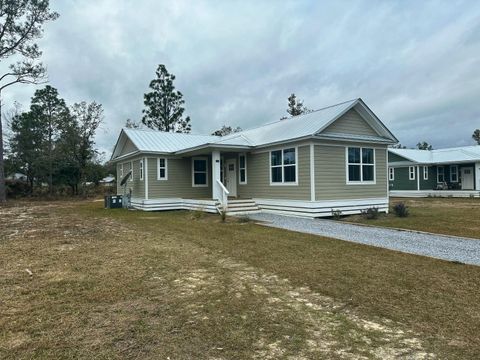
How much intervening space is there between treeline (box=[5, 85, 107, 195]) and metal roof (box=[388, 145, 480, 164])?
29506 millimetres

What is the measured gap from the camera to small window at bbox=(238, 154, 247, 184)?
57.9 ft

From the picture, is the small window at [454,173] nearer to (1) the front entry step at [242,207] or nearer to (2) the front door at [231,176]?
(2) the front door at [231,176]

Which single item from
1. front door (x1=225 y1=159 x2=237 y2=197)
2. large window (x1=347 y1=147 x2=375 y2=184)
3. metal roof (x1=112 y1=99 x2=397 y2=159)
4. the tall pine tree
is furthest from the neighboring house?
the tall pine tree

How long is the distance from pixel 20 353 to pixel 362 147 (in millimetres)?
14376

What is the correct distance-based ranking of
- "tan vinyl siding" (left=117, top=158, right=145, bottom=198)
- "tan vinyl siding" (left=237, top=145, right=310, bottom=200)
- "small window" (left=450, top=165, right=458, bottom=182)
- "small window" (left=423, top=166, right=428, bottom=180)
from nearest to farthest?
"tan vinyl siding" (left=237, top=145, right=310, bottom=200), "tan vinyl siding" (left=117, top=158, right=145, bottom=198), "small window" (left=423, top=166, right=428, bottom=180), "small window" (left=450, top=165, right=458, bottom=182)

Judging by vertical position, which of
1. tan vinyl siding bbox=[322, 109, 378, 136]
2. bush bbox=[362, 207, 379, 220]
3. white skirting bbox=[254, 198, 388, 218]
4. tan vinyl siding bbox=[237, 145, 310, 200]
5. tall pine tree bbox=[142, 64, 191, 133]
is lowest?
bush bbox=[362, 207, 379, 220]

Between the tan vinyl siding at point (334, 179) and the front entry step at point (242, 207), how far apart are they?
343cm

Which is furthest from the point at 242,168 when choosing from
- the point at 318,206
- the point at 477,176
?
the point at 477,176

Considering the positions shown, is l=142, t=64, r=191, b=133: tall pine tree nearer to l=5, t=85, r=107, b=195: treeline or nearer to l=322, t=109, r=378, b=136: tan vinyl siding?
l=5, t=85, r=107, b=195: treeline

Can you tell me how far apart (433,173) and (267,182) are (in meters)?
23.0

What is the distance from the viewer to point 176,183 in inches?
762

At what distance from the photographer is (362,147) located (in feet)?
49.8

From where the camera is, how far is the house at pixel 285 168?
45.9ft

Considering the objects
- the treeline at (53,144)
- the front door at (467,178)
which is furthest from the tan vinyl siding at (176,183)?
the front door at (467,178)
